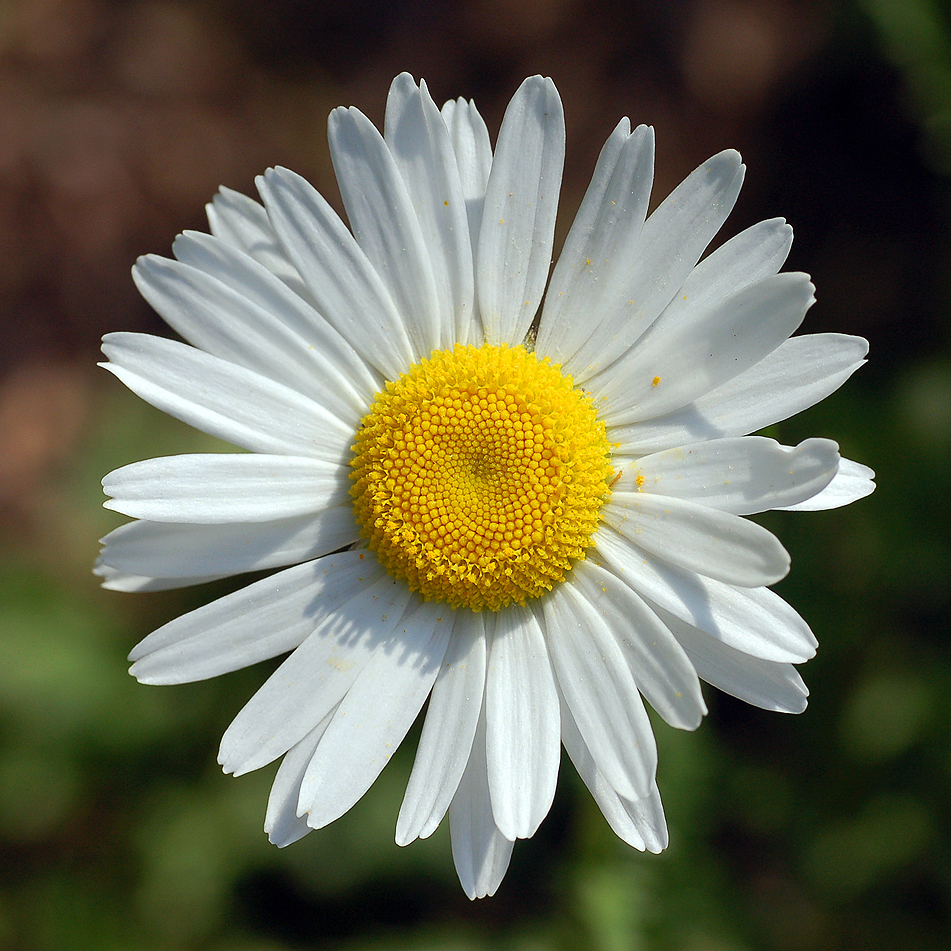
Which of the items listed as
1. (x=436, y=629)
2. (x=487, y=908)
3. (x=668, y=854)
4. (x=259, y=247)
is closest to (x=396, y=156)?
(x=259, y=247)

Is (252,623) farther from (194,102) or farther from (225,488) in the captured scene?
(194,102)

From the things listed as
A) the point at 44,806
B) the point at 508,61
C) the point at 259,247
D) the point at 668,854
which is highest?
the point at 259,247

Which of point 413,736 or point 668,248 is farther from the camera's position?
point 413,736

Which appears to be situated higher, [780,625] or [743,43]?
[743,43]

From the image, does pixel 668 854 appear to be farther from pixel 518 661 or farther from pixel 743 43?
pixel 743 43

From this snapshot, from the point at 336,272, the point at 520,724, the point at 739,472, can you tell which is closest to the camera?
the point at 739,472

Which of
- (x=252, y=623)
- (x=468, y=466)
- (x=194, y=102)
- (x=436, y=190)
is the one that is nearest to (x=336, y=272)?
(x=436, y=190)

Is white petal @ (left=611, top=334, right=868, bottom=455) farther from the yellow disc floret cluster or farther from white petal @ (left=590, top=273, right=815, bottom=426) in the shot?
the yellow disc floret cluster
